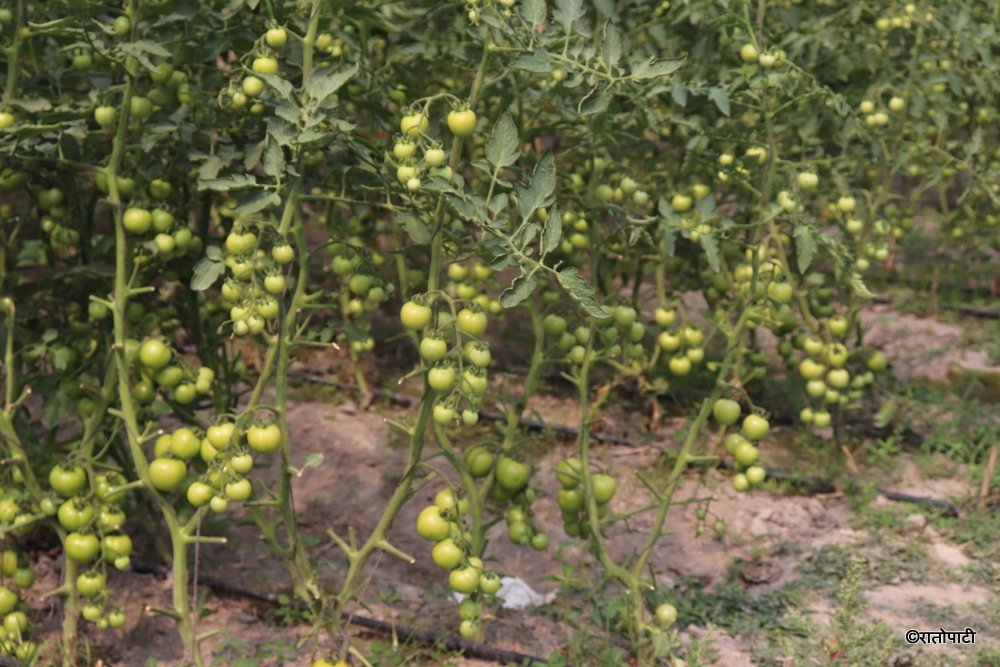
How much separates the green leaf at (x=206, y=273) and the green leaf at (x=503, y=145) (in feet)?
2.04

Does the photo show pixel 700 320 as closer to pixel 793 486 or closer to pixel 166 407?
pixel 793 486

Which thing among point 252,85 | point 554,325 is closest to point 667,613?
point 554,325

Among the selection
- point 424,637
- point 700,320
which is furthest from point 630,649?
point 700,320

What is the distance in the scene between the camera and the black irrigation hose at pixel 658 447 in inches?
143

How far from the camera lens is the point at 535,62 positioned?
201cm

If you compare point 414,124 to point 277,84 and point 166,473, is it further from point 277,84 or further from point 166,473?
point 166,473

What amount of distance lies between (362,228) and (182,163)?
1114 millimetres

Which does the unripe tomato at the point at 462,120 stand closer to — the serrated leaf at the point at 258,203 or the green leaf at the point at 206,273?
the serrated leaf at the point at 258,203

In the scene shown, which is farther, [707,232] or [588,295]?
[707,232]

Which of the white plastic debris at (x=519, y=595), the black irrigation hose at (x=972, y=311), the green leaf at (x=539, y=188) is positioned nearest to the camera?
the green leaf at (x=539, y=188)

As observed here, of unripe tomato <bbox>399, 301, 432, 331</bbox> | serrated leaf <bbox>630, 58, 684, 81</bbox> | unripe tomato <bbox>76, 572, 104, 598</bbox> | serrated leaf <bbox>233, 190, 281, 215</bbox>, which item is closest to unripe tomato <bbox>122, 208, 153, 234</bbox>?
serrated leaf <bbox>233, 190, 281, 215</bbox>

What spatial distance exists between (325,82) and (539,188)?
489mm

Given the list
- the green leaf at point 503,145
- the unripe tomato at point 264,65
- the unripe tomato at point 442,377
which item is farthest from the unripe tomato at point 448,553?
the unripe tomato at point 264,65

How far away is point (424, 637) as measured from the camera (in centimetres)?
282
